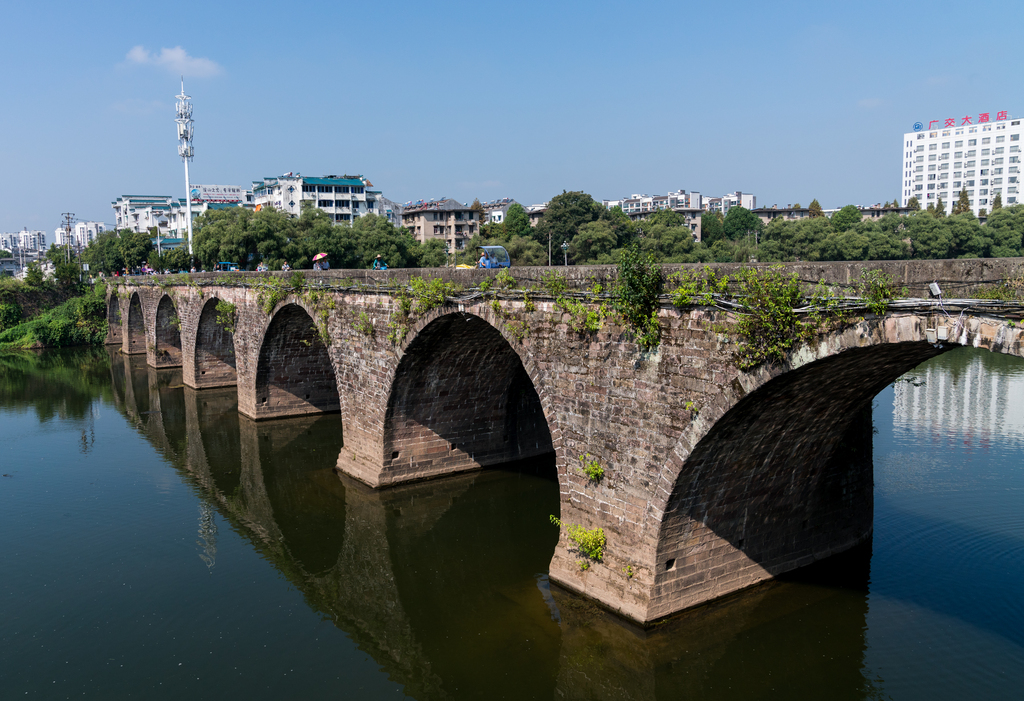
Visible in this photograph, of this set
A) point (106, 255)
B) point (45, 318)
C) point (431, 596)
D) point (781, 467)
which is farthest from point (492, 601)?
point (106, 255)

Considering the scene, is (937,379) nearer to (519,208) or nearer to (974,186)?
(519,208)

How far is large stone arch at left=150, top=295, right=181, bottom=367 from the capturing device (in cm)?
3778

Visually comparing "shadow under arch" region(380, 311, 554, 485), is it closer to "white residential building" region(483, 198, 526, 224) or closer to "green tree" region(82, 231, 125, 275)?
"green tree" region(82, 231, 125, 275)

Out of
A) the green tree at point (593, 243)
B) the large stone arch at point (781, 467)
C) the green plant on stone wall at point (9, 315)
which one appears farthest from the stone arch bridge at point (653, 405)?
the green plant on stone wall at point (9, 315)

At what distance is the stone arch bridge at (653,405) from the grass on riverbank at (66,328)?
40702 millimetres

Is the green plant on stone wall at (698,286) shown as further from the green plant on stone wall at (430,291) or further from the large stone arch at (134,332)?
the large stone arch at (134,332)

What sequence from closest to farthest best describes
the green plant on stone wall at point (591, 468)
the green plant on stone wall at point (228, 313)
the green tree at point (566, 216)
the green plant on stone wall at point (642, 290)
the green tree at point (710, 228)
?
the green plant on stone wall at point (642, 290)
the green plant on stone wall at point (591, 468)
the green plant on stone wall at point (228, 313)
the green tree at point (566, 216)
the green tree at point (710, 228)

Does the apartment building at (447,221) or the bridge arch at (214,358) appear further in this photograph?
the apartment building at (447,221)

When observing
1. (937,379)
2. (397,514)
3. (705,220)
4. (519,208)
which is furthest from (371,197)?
(397,514)

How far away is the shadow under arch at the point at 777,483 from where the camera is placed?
31.3ft

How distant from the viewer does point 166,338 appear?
38.7m

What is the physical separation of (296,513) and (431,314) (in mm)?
6354

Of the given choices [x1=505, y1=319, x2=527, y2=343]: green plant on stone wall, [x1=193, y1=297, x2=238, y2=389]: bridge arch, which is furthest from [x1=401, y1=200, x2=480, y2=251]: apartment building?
[x1=505, y1=319, x2=527, y2=343]: green plant on stone wall

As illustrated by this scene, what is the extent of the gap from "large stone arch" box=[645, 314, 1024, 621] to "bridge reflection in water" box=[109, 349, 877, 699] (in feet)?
2.08
